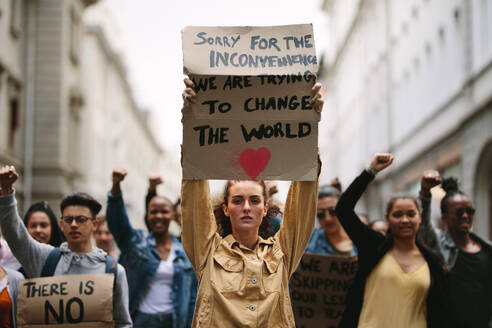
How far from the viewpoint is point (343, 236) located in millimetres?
6688

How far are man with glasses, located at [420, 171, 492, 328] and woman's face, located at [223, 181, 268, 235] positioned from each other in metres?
2.15

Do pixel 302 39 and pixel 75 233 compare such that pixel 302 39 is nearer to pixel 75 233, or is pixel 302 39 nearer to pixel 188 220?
pixel 188 220

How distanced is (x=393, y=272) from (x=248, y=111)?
1753 millimetres

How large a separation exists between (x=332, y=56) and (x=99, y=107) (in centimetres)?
2167

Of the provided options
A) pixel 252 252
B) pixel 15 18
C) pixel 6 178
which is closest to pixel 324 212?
pixel 252 252

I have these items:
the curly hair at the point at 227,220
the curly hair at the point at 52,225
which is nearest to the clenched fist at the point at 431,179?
the curly hair at the point at 227,220

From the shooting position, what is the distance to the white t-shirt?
6223 millimetres

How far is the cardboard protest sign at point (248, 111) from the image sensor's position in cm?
Result: 415

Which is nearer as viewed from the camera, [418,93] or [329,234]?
[329,234]

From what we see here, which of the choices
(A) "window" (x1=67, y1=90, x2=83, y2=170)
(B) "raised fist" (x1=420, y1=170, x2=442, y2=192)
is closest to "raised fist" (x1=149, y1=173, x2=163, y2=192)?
(B) "raised fist" (x1=420, y1=170, x2=442, y2=192)

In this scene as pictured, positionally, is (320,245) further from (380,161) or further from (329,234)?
(380,161)

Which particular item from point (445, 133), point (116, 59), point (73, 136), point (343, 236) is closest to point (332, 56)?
point (116, 59)

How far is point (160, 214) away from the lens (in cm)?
659

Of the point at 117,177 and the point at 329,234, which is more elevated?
the point at 117,177
